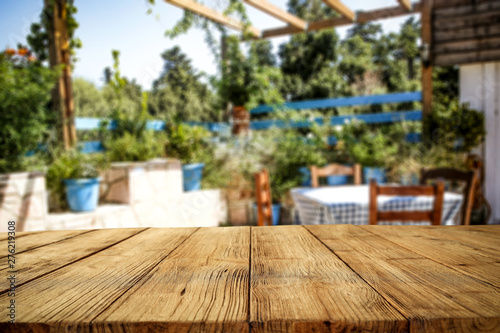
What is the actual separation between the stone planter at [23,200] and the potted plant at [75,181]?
25 cm

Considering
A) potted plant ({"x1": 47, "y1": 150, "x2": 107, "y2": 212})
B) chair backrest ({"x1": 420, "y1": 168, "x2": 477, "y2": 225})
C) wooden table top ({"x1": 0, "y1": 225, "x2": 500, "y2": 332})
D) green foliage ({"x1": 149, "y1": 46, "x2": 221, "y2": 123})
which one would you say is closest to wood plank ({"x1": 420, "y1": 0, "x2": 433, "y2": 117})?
chair backrest ({"x1": 420, "y1": 168, "x2": 477, "y2": 225})

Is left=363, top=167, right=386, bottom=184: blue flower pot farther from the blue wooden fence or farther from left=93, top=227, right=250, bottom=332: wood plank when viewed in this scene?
left=93, top=227, right=250, bottom=332: wood plank

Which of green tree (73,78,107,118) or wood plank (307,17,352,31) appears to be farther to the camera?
wood plank (307,17,352,31)

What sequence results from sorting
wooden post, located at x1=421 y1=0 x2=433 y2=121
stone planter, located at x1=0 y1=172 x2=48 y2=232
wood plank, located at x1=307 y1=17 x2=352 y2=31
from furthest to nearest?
wood plank, located at x1=307 y1=17 x2=352 y2=31, wooden post, located at x1=421 y1=0 x2=433 y2=121, stone planter, located at x1=0 y1=172 x2=48 y2=232

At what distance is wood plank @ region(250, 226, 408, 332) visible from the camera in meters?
0.37

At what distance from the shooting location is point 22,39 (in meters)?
3.28

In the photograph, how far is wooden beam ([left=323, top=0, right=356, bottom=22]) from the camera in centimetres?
436

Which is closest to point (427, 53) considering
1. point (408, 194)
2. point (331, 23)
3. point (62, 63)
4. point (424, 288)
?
point (331, 23)

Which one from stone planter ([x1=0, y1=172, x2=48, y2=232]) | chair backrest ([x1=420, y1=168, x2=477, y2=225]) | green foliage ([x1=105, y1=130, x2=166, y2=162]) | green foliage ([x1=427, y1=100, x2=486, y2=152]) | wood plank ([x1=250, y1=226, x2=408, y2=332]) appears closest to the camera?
wood plank ([x1=250, y1=226, x2=408, y2=332])

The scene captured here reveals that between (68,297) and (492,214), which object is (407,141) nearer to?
(492,214)

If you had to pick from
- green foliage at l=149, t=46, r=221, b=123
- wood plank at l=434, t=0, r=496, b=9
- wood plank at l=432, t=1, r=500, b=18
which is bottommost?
green foliage at l=149, t=46, r=221, b=123

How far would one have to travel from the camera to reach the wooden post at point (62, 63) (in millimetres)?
3328

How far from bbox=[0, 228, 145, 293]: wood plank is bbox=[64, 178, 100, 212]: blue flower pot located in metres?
2.20

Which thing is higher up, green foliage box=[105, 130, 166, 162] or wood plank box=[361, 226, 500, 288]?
green foliage box=[105, 130, 166, 162]
